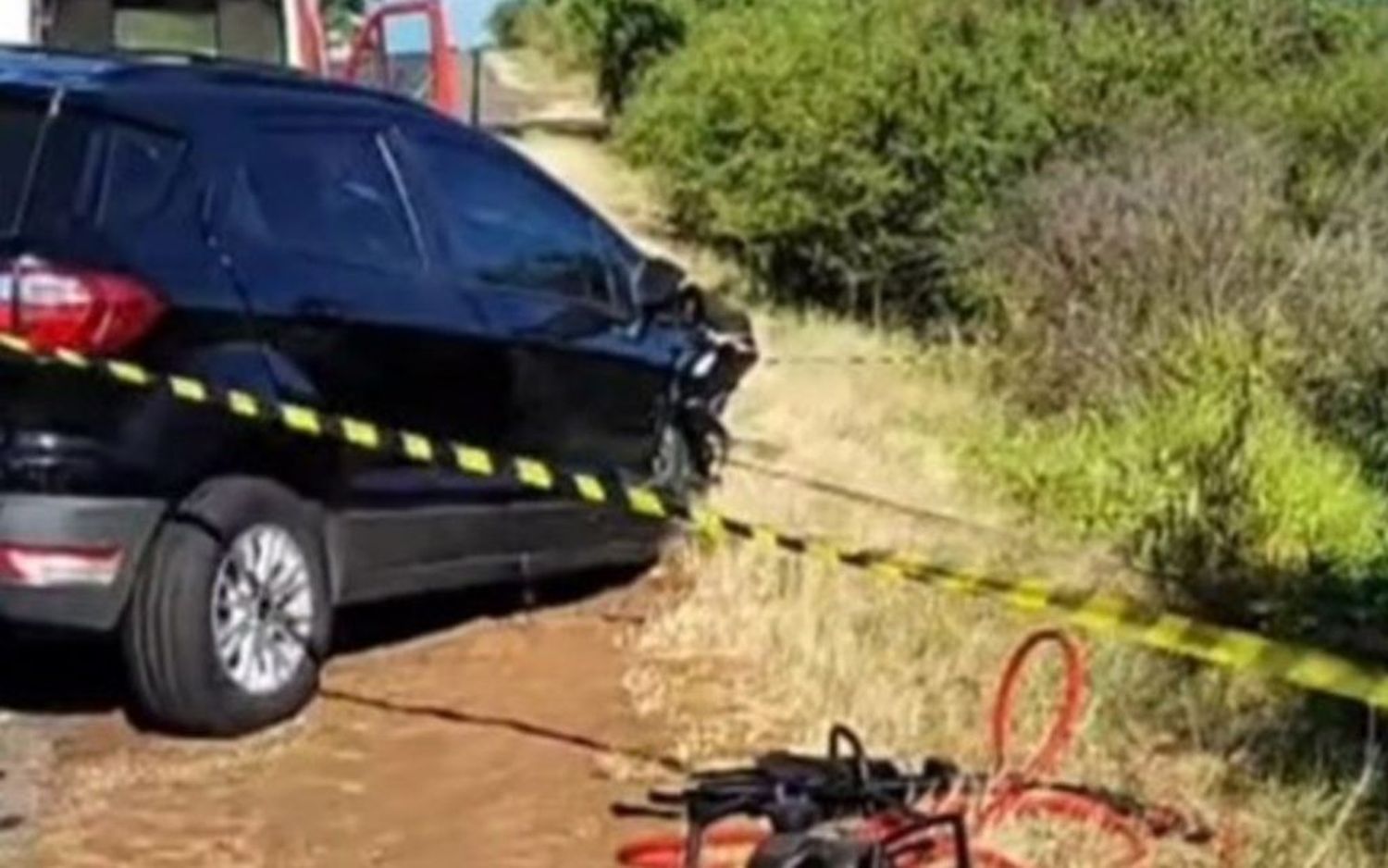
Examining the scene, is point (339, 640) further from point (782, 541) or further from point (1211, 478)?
point (1211, 478)

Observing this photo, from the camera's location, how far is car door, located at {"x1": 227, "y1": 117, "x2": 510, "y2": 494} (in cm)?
844

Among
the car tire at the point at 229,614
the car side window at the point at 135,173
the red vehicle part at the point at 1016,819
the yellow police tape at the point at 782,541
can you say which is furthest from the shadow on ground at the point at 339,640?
the red vehicle part at the point at 1016,819

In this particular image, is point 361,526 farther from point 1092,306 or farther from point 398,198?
point 1092,306

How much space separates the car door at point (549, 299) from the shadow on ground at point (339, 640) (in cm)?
48

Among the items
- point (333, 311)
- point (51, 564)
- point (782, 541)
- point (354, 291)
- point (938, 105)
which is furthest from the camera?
point (938, 105)

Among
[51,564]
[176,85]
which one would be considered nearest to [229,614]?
[51,564]

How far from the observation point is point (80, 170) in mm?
8055

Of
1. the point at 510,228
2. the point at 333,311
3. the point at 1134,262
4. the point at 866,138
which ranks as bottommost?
the point at 1134,262

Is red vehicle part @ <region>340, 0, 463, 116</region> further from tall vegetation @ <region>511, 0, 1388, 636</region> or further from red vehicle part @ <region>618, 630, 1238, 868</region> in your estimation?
red vehicle part @ <region>618, 630, 1238, 868</region>

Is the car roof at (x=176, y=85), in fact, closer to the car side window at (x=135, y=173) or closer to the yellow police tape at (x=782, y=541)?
the car side window at (x=135, y=173)

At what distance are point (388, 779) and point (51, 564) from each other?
971 mm

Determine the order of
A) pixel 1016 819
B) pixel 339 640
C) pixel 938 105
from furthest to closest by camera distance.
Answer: pixel 938 105
pixel 339 640
pixel 1016 819

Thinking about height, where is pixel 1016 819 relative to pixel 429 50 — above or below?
below

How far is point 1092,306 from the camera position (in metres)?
16.0
